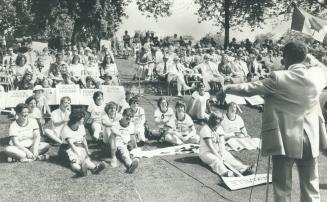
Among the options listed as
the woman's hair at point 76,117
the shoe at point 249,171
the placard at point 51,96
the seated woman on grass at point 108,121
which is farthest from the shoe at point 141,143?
the placard at point 51,96

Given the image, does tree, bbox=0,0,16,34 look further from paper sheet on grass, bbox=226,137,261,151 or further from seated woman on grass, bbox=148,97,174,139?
paper sheet on grass, bbox=226,137,261,151

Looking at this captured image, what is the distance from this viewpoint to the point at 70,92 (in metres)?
12.6

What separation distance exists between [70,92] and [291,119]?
8491mm

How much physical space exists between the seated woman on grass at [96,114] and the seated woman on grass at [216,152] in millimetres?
2520

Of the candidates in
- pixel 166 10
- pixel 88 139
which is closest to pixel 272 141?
pixel 88 139

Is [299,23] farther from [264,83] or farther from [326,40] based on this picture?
[264,83]

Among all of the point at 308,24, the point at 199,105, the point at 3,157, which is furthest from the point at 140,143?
the point at 308,24

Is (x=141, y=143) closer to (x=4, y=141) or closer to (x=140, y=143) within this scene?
(x=140, y=143)

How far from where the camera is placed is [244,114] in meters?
15.0

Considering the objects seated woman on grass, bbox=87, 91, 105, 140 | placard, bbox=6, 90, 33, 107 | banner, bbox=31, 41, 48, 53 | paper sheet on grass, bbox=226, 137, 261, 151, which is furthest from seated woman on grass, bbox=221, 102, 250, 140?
banner, bbox=31, 41, 48, 53

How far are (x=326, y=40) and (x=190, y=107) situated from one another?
15.1 feet

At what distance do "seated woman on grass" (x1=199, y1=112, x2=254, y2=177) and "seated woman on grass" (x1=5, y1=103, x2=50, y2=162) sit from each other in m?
3.04

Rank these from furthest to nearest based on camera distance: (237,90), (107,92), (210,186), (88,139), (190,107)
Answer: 1. (190,107)
2. (107,92)
3. (88,139)
4. (210,186)
5. (237,90)

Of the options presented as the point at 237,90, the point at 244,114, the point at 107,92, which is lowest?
the point at 244,114
